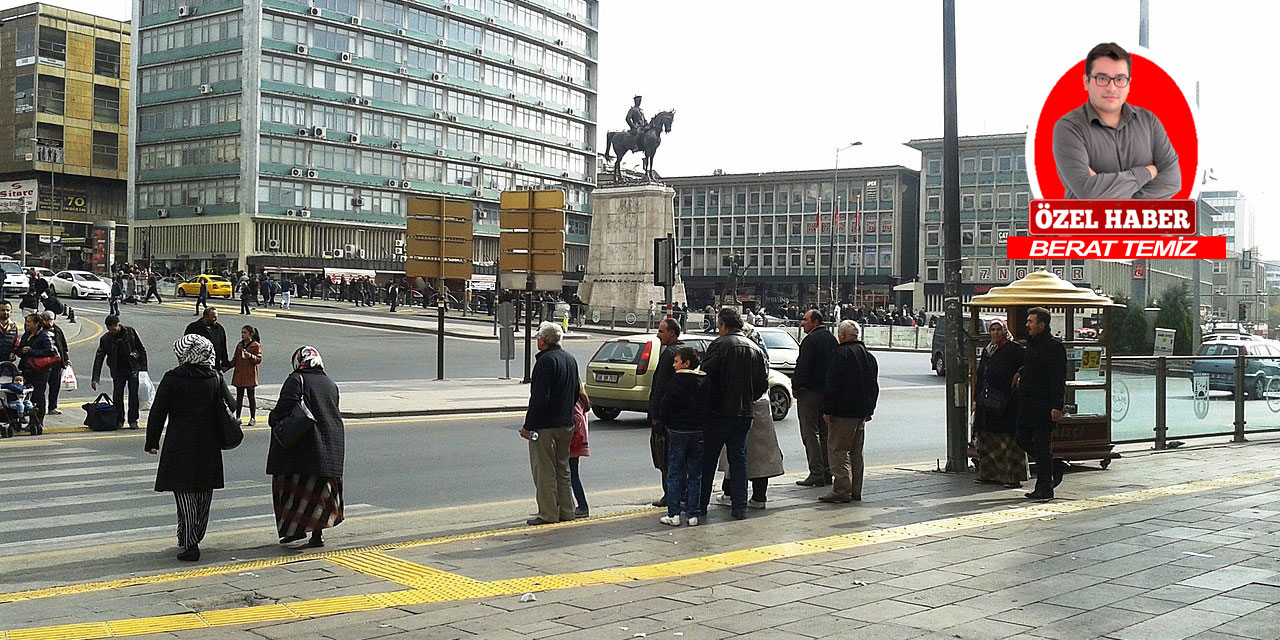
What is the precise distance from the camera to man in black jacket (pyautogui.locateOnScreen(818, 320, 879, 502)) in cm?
1051

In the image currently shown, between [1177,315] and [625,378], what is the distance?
19.3 m

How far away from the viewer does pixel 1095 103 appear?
1683cm

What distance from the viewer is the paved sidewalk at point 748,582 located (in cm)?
614

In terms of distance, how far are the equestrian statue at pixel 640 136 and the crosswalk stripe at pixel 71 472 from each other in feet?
152

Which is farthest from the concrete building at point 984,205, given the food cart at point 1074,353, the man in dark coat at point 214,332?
the food cart at point 1074,353

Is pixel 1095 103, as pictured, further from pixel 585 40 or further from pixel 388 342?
pixel 585 40

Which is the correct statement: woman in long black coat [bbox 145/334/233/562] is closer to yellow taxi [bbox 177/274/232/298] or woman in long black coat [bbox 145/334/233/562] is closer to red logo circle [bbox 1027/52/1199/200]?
red logo circle [bbox 1027/52/1199/200]

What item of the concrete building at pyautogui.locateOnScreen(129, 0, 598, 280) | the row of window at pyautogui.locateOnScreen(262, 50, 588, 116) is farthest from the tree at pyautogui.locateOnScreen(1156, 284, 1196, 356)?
the row of window at pyautogui.locateOnScreen(262, 50, 588, 116)

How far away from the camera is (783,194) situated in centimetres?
11162

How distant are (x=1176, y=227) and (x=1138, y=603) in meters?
12.5

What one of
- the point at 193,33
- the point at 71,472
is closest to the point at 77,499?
the point at 71,472

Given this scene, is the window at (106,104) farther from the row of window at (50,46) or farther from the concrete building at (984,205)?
the concrete building at (984,205)

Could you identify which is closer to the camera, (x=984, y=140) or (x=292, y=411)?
(x=292, y=411)

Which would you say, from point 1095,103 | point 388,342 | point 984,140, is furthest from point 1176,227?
point 984,140
